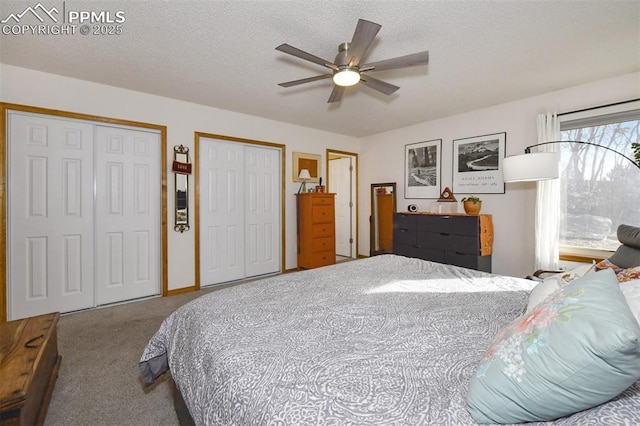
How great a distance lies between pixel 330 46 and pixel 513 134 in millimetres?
2805

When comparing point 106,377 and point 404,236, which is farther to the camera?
point 404,236

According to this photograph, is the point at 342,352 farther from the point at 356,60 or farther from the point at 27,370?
the point at 356,60

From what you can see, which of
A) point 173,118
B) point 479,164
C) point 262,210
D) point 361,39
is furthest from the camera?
point 262,210

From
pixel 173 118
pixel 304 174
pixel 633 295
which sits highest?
pixel 173 118

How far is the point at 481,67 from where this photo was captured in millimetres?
2832

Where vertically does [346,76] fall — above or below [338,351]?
above

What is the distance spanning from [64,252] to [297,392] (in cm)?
352

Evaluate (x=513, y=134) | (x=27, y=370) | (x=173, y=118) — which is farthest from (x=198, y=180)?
(x=513, y=134)

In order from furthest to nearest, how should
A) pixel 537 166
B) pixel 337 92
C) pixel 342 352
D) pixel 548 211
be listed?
pixel 548 211 → pixel 337 92 → pixel 537 166 → pixel 342 352

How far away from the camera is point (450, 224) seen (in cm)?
396

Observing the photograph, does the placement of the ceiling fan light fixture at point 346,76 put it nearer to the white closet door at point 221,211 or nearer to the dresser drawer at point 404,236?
the white closet door at point 221,211

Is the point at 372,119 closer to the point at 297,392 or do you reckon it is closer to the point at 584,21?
the point at 584,21

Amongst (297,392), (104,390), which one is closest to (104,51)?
(104,390)

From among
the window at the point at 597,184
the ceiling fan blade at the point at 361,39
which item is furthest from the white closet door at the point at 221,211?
the window at the point at 597,184
